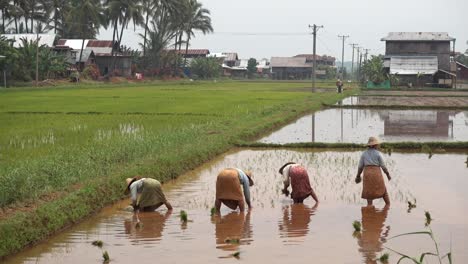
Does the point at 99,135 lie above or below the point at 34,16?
below

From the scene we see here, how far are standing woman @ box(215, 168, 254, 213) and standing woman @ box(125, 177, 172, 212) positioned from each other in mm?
709

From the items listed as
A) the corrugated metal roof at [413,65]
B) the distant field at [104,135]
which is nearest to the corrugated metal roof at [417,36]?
the corrugated metal roof at [413,65]

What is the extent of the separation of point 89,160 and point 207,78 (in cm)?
5679

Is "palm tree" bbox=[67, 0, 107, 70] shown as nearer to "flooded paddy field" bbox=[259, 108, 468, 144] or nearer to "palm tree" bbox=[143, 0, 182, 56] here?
"palm tree" bbox=[143, 0, 182, 56]

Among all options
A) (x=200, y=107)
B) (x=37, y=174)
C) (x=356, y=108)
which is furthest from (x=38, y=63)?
(x=37, y=174)

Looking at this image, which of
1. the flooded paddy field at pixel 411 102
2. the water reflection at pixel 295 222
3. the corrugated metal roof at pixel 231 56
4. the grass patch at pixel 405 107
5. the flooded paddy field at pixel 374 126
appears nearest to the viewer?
the water reflection at pixel 295 222

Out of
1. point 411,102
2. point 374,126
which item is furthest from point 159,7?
point 374,126

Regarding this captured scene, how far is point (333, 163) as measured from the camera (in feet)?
38.9

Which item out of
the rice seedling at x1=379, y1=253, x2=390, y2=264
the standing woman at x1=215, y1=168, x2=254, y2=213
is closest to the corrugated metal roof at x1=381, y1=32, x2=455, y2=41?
the standing woman at x1=215, y1=168, x2=254, y2=213

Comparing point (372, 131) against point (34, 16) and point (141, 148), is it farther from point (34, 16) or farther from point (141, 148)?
point (34, 16)

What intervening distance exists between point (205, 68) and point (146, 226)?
59.3 metres

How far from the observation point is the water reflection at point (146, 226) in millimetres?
6625

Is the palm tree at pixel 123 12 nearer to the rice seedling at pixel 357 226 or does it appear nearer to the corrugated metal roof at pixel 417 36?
the corrugated metal roof at pixel 417 36

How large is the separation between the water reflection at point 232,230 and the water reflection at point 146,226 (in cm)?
64
